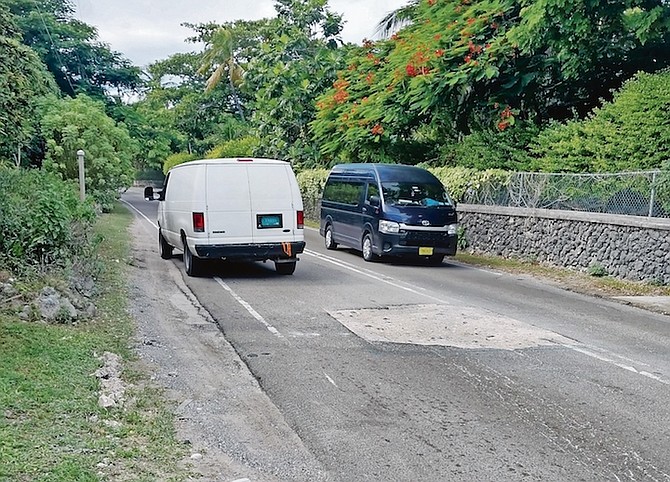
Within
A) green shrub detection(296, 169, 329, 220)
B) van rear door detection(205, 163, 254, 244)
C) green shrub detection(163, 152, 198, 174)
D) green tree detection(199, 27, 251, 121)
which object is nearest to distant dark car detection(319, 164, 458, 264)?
van rear door detection(205, 163, 254, 244)

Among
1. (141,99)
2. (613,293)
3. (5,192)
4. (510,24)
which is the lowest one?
(613,293)

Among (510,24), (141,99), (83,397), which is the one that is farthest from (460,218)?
(141,99)

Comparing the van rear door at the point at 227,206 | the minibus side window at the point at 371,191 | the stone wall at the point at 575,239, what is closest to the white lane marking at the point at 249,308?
the van rear door at the point at 227,206

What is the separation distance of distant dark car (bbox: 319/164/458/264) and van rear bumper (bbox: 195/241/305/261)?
11.0 feet

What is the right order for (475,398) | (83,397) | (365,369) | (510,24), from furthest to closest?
(510,24) < (365,369) < (475,398) < (83,397)

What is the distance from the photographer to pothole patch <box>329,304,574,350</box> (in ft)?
26.1

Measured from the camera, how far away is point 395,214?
1536 cm

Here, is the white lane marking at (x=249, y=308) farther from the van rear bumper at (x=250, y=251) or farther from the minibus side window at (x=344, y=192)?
the minibus side window at (x=344, y=192)

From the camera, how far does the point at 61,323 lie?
780 cm

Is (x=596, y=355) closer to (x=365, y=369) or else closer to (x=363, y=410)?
(x=365, y=369)

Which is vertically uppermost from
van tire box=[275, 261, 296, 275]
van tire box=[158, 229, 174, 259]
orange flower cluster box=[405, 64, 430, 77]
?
orange flower cluster box=[405, 64, 430, 77]

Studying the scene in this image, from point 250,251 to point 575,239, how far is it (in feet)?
22.5

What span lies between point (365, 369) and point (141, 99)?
2214 inches

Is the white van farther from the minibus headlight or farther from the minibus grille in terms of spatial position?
the minibus grille
